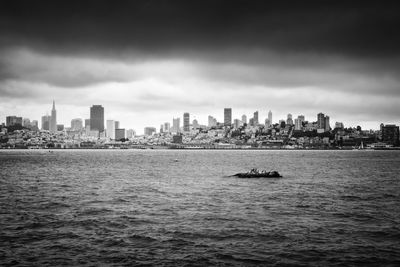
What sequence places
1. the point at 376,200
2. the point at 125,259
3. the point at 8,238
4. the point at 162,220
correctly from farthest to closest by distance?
the point at 376,200
the point at 162,220
the point at 8,238
the point at 125,259

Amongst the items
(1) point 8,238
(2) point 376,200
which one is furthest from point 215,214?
(2) point 376,200

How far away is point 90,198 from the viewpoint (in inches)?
2106

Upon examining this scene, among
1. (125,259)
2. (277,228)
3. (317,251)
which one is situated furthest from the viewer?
(277,228)

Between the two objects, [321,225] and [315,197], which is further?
[315,197]

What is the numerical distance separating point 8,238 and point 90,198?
22.4 m

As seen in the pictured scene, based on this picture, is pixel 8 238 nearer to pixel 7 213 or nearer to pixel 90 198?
pixel 7 213

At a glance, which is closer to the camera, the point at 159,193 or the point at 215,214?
the point at 215,214

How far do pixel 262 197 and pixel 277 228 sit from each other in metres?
18.7

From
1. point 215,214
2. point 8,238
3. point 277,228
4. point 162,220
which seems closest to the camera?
point 8,238

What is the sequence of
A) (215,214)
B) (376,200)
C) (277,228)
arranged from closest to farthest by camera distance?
(277,228)
(215,214)
(376,200)

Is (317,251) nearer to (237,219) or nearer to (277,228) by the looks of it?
(277,228)

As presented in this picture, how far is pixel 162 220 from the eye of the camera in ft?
125

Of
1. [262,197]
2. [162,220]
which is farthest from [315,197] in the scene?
[162,220]

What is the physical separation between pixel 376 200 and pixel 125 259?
36753 mm
